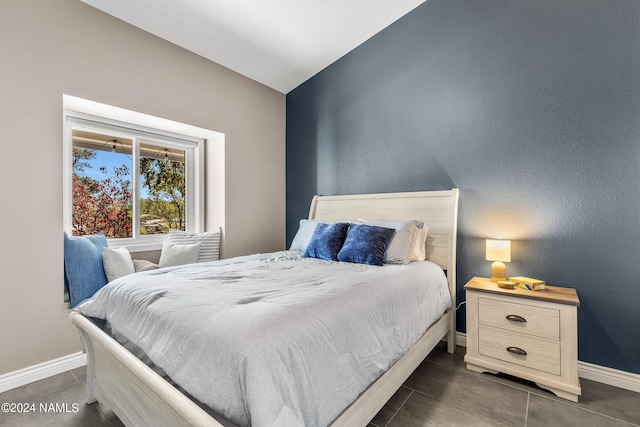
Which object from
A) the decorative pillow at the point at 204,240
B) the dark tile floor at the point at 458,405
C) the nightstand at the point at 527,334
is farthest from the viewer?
the decorative pillow at the point at 204,240

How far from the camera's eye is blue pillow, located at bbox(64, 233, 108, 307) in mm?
2227

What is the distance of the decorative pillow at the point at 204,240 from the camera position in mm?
Answer: 3098

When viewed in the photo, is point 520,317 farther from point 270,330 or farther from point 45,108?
point 45,108

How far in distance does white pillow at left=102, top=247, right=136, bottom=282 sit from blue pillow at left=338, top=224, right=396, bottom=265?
1.72m

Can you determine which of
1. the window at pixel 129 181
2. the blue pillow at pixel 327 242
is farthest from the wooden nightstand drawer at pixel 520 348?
the window at pixel 129 181

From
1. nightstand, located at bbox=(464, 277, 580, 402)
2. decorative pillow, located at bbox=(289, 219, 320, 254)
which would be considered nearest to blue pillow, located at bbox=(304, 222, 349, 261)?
decorative pillow, located at bbox=(289, 219, 320, 254)

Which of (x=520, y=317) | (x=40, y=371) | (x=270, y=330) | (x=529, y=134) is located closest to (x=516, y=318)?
(x=520, y=317)

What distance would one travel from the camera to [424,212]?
274 cm

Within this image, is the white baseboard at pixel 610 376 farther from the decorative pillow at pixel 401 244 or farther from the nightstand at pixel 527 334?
the decorative pillow at pixel 401 244

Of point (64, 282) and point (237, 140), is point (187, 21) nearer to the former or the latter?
point (237, 140)

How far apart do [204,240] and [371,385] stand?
2.37 metres

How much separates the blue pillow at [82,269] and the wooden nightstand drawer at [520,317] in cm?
285

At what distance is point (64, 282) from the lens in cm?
224

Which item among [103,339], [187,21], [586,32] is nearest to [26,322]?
[103,339]
